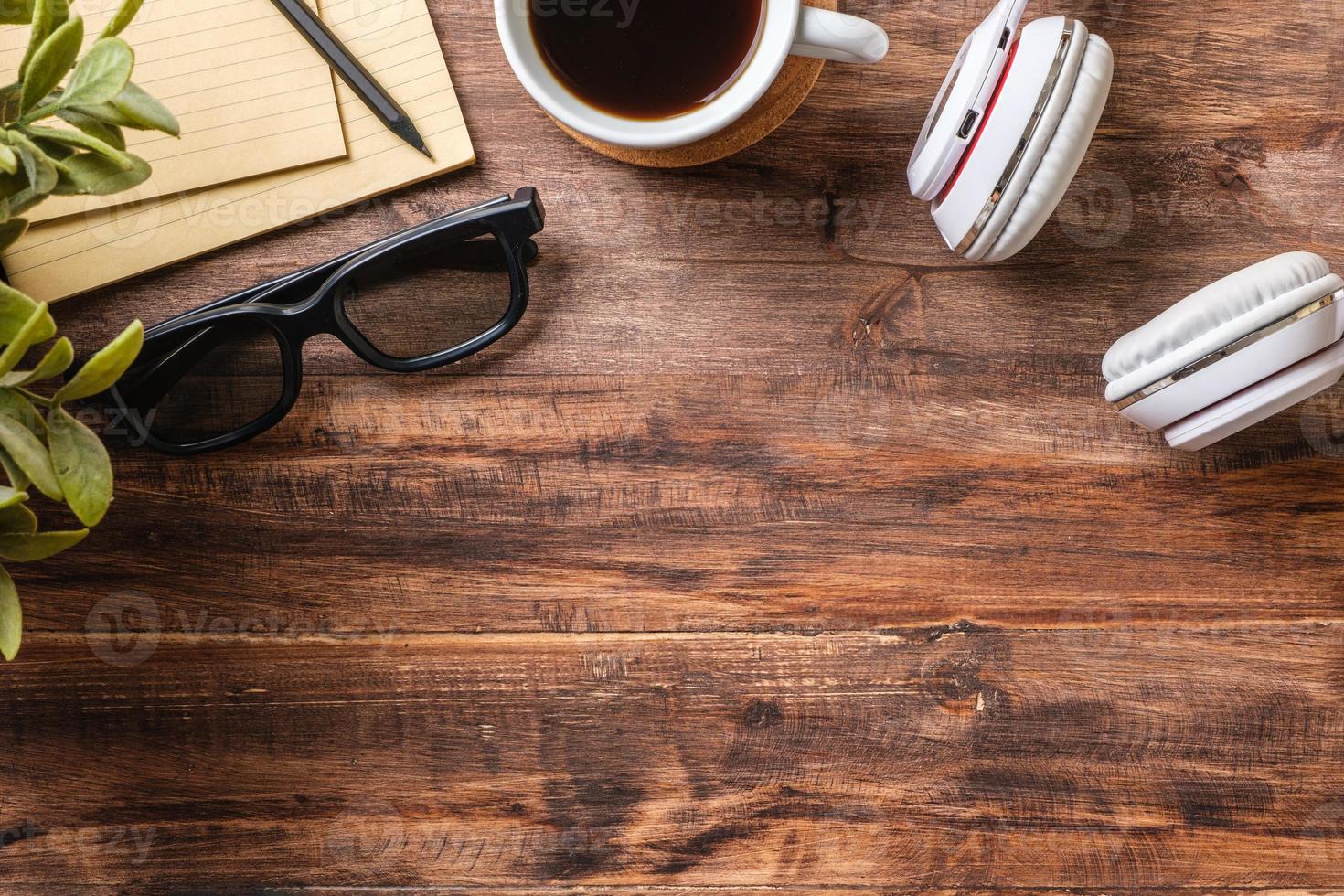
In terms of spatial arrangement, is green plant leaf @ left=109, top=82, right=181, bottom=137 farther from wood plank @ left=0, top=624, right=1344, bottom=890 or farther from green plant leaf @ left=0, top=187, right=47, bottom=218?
wood plank @ left=0, top=624, right=1344, bottom=890

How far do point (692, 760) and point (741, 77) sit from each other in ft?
1.86

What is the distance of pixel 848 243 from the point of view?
77 cm

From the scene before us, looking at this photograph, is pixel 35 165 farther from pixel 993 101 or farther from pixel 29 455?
pixel 993 101

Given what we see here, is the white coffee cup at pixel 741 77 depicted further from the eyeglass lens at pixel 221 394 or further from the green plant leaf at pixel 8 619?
the green plant leaf at pixel 8 619

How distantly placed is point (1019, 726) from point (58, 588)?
847 mm

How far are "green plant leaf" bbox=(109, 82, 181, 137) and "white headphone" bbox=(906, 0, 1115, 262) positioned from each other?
1.64 feet

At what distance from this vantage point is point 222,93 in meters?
0.73

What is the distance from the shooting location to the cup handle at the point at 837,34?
2.04 feet

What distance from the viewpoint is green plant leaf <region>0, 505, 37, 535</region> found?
1.74 ft

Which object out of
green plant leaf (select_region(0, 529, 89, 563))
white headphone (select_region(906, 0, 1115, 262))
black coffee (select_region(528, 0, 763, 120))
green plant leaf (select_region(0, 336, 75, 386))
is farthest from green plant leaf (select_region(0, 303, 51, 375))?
white headphone (select_region(906, 0, 1115, 262))

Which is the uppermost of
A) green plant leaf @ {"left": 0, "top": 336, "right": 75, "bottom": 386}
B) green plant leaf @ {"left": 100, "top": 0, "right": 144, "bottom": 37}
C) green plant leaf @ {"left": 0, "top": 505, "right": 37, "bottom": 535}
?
green plant leaf @ {"left": 100, "top": 0, "right": 144, "bottom": 37}

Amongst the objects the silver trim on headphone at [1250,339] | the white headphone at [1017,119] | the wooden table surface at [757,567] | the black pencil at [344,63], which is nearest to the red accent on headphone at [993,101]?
the white headphone at [1017,119]

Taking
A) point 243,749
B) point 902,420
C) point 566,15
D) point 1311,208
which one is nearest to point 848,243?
point 902,420

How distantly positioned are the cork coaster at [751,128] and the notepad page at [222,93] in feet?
0.70
